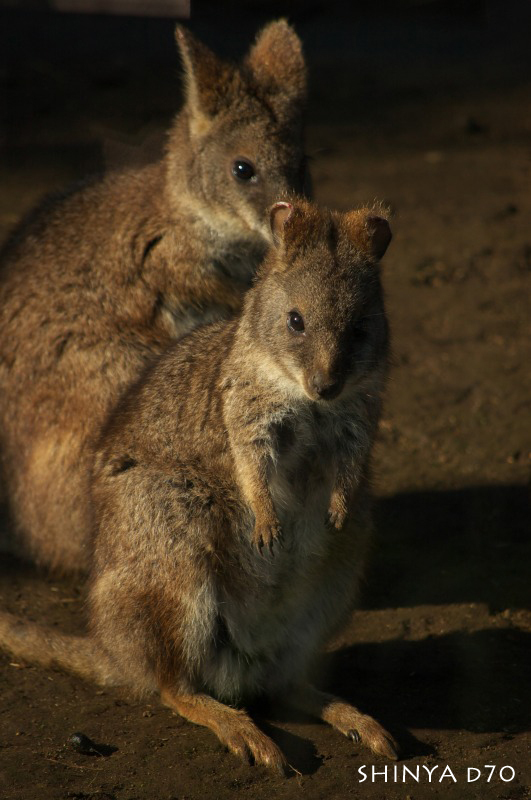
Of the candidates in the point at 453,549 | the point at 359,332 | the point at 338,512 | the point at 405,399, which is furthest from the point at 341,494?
the point at 405,399

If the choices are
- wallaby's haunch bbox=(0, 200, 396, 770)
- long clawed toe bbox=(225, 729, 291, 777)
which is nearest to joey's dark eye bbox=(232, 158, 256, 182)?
wallaby's haunch bbox=(0, 200, 396, 770)

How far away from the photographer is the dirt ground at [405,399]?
4387mm

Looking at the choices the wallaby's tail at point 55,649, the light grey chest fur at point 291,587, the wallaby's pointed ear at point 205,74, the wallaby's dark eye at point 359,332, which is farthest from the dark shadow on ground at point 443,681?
the wallaby's pointed ear at point 205,74

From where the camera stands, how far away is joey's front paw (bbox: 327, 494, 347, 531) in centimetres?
446

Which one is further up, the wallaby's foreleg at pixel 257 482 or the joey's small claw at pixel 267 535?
the wallaby's foreleg at pixel 257 482

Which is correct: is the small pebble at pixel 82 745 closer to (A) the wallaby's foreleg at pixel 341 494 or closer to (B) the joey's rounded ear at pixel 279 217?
(A) the wallaby's foreleg at pixel 341 494

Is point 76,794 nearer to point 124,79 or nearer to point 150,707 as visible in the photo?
point 150,707

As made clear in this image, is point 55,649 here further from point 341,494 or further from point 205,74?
point 205,74

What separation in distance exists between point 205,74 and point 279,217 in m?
2.00

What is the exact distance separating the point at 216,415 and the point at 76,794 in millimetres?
1527

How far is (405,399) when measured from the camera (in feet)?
24.3

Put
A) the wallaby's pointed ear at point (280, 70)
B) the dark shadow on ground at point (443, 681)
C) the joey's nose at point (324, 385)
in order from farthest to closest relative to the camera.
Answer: the wallaby's pointed ear at point (280, 70)
the dark shadow on ground at point (443, 681)
the joey's nose at point (324, 385)

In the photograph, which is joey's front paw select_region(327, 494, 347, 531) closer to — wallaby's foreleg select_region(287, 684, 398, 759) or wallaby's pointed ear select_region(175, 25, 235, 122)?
wallaby's foreleg select_region(287, 684, 398, 759)

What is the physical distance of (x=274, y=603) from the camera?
181 inches
